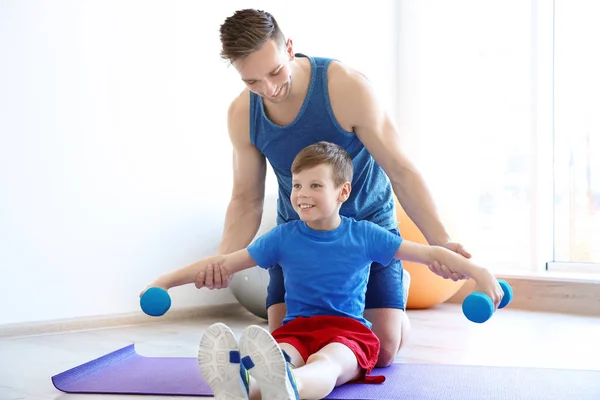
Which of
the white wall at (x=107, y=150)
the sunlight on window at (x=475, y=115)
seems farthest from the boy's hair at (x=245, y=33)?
the sunlight on window at (x=475, y=115)

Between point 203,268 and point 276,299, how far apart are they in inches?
17.2

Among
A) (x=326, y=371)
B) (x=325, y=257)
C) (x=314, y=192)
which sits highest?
(x=314, y=192)

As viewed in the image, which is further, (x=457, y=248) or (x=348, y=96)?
(x=348, y=96)

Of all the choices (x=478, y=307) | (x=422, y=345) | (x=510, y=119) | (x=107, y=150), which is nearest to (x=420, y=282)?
(x=422, y=345)

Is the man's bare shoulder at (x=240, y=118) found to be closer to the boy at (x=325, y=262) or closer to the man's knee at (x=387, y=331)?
the boy at (x=325, y=262)

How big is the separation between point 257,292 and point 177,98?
3.10 feet

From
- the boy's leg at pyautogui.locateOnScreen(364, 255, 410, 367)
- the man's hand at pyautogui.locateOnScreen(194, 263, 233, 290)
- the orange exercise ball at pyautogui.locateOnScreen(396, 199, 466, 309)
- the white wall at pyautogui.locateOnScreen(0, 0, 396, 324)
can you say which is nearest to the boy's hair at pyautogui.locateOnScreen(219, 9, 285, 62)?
the man's hand at pyautogui.locateOnScreen(194, 263, 233, 290)

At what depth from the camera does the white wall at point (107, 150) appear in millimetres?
2916

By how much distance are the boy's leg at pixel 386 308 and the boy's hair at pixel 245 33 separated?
777 mm

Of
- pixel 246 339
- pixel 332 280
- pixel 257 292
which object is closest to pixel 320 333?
pixel 332 280

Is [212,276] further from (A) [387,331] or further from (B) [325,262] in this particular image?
(A) [387,331]

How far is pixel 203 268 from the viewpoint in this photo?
1961mm

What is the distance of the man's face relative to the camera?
187 centimetres

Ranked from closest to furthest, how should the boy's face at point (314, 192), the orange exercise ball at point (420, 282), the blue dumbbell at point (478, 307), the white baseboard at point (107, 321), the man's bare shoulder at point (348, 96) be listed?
the blue dumbbell at point (478, 307) → the boy's face at point (314, 192) → the man's bare shoulder at point (348, 96) → the white baseboard at point (107, 321) → the orange exercise ball at point (420, 282)
